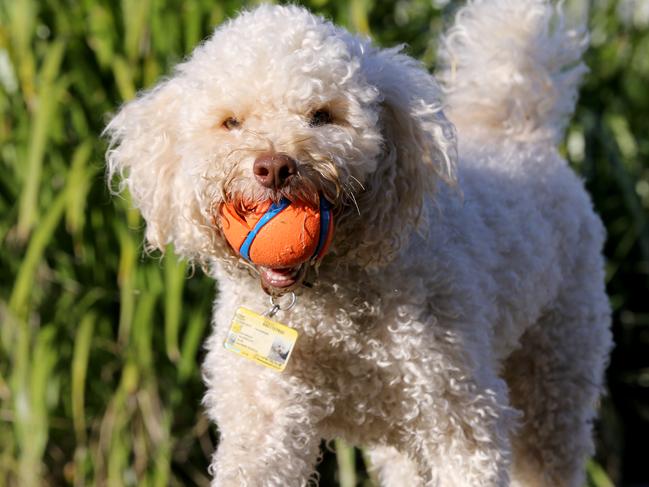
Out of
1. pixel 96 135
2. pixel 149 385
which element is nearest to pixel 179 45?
pixel 96 135

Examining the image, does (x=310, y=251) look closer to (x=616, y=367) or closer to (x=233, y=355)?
(x=233, y=355)

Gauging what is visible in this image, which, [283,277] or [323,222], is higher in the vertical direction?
[323,222]

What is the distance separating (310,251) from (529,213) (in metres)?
1.26

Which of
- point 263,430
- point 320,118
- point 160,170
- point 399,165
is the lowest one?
point 263,430

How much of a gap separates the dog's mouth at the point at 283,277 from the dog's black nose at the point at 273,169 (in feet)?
0.93

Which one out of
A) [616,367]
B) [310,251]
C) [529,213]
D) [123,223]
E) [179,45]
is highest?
[310,251]

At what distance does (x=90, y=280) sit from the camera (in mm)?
5043

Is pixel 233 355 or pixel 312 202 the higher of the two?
pixel 312 202

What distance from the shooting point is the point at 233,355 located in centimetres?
319

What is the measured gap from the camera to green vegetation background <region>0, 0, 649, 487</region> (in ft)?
15.7

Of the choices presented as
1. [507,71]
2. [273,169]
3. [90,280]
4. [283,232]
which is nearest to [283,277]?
[283,232]

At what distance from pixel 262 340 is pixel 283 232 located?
43 cm

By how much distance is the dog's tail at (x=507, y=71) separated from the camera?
4160 millimetres

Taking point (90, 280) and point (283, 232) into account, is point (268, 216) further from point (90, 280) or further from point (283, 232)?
point (90, 280)
